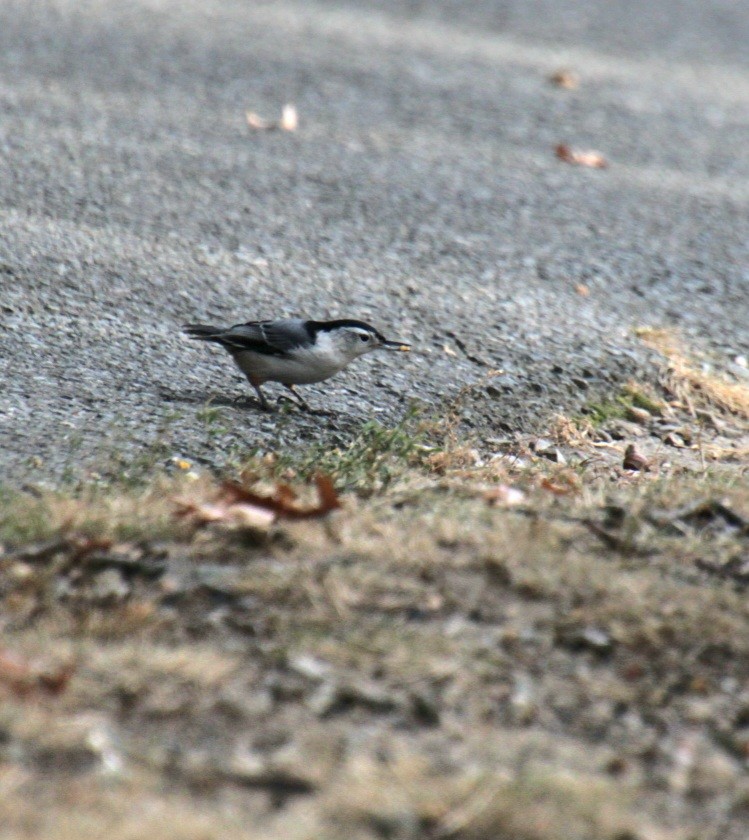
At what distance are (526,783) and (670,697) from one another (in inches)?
22.6

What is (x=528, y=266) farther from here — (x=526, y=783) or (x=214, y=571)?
(x=526, y=783)

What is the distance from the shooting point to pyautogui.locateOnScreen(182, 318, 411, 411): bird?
5070 millimetres

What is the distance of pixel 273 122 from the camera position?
335 inches

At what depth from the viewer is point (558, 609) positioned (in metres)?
3.37

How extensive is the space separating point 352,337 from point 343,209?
2298 millimetres

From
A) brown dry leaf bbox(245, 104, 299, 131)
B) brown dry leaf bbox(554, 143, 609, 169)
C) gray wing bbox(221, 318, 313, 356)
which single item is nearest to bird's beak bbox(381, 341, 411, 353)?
gray wing bbox(221, 318, 313, 356)

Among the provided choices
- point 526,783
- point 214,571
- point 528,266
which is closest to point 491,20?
point 528,266

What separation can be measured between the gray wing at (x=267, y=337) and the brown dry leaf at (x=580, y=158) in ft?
13.4

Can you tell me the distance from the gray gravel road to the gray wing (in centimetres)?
24

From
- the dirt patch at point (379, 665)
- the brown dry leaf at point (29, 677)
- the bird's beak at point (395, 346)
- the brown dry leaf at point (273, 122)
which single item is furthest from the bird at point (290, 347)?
the brown dry leaf at point (273, 122)

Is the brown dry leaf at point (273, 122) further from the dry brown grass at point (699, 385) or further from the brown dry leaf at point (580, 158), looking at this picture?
the dry brown grass at point (699, 385)

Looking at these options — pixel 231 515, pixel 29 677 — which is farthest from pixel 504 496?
pixel 29 677

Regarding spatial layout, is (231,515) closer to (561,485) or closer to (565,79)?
(561,485)

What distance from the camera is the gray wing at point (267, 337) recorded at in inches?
200
